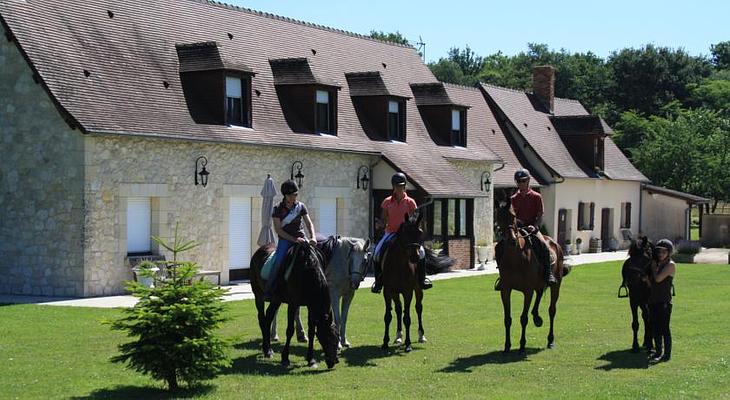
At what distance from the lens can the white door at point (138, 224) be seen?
2320cm

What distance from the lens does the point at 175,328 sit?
10.4m

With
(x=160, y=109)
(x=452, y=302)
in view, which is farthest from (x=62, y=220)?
(x=452, y=302)

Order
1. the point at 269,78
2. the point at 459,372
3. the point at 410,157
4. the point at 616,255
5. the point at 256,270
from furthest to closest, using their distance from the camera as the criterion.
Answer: the point at 616,255 < the point at 410,157 < the point at 269,78 < the point at 256,270 < the point at 459,372

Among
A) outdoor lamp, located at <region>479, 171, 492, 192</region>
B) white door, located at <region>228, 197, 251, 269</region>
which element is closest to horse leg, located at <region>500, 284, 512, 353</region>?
white door, located at <region>228, 197, 251, 269</region>

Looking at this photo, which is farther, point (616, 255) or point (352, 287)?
point (616, 255)

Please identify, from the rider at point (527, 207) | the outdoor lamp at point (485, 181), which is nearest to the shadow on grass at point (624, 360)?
the rider at point (527, 207)

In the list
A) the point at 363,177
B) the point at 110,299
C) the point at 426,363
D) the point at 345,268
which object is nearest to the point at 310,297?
the point at 345,268

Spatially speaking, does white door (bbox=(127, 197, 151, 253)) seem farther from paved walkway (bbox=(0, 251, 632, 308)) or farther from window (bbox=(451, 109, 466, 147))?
window (bbox=(451, 109, 466, 147))

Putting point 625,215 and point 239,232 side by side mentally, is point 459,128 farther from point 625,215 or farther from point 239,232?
point 625,215

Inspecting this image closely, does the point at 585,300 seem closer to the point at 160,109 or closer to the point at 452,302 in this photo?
the point at 452,302

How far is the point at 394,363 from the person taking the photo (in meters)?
13.3

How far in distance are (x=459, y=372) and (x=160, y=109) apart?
13.6 meters

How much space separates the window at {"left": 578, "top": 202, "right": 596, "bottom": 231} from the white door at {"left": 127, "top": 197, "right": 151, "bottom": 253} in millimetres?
25600

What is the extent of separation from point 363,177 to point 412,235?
15978 millimetres
